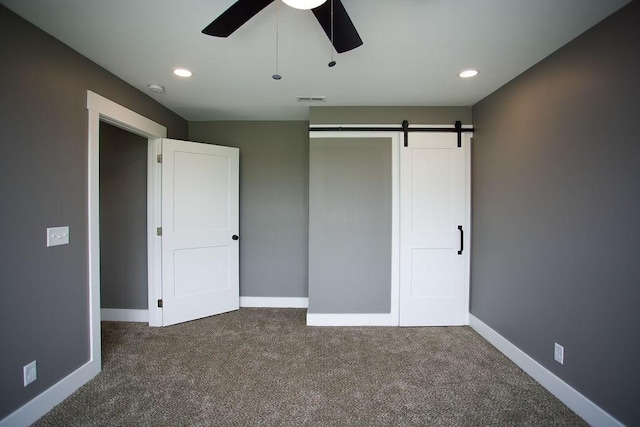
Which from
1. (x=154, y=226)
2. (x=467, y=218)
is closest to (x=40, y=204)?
(x=154, y=226)

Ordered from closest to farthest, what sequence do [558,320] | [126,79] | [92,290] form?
[558,320]
[92,290]
[126,79]

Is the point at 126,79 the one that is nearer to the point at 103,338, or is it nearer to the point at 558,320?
the point at 103,338

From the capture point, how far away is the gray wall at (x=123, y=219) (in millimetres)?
3066

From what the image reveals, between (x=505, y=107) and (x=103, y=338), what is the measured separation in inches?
175

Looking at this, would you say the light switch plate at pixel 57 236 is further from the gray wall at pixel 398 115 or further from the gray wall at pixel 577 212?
the gray wall at pixel 577 212

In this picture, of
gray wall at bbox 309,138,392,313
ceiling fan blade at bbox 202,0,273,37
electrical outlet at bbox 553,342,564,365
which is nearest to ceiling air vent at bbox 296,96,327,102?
gray wall at bbox 309,138,392,313

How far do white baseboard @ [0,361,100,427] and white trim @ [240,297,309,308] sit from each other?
1.66 metres

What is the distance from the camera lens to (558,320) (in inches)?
75.4

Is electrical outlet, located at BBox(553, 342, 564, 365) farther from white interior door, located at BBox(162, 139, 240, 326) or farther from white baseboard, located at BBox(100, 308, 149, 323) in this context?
white baseboard, located at BBox(100, 308, 149, 323)

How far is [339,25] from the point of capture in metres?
1.31

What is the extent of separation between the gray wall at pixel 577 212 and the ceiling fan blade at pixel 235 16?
Answer: 2001 mm

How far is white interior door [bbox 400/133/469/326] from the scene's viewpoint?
2.95 metres

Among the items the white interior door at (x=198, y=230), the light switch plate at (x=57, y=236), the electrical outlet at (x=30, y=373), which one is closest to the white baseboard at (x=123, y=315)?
the white interior door at (x=198, y=230)

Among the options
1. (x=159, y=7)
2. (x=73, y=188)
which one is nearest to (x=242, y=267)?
(x=73, y=188)
